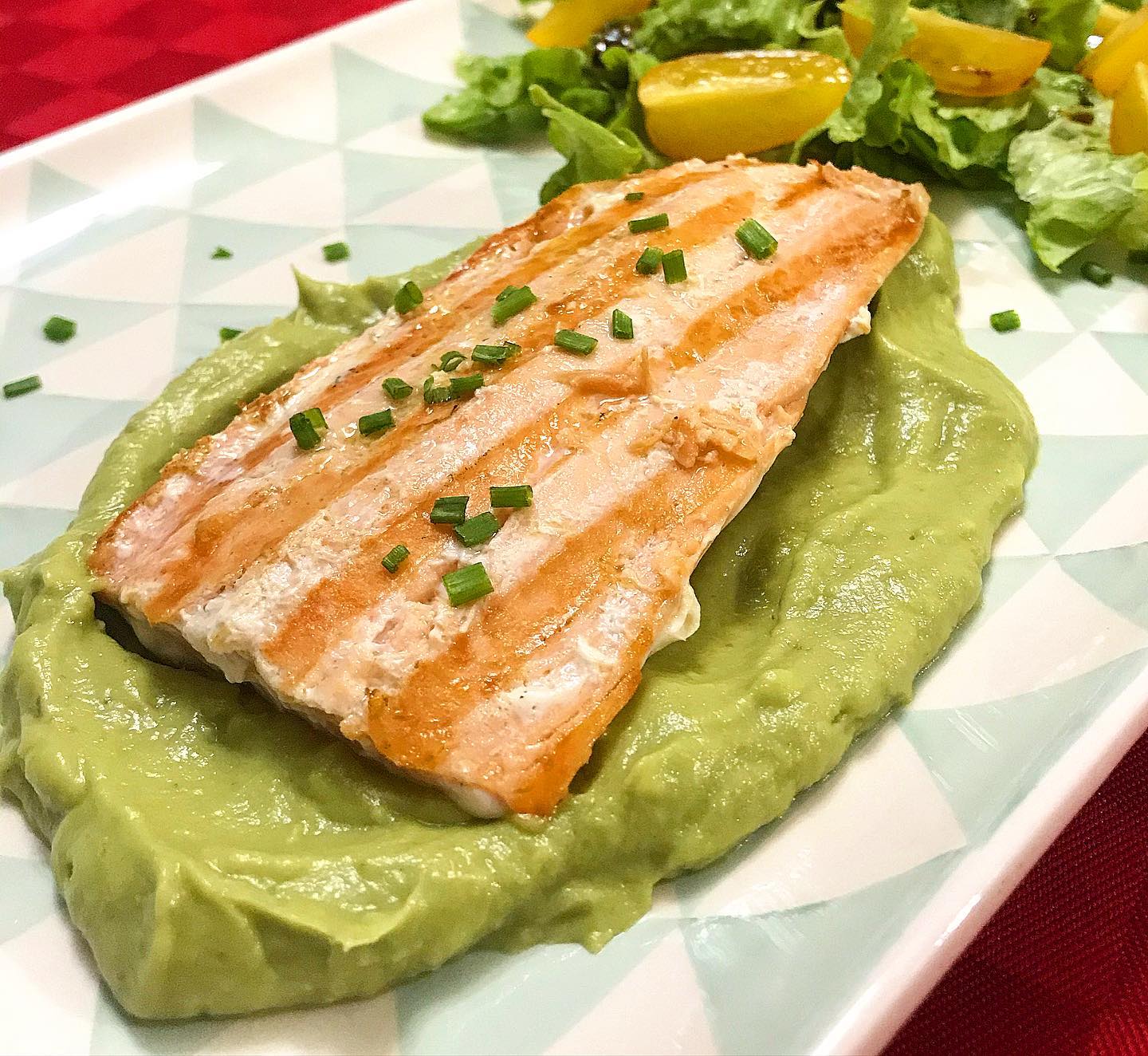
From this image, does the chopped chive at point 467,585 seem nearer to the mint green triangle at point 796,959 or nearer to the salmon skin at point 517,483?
the salmon skin at point 517,483

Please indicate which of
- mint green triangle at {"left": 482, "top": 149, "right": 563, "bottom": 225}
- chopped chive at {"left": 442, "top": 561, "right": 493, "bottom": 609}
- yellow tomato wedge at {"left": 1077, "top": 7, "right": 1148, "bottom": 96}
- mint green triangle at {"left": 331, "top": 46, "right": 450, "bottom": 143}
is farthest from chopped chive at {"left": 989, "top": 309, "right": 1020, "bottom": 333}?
mint green triangle at {"left": 331, "top": 46, "right": 450, "bottom": 143}

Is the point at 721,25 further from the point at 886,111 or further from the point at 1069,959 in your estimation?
the point at 1069,959

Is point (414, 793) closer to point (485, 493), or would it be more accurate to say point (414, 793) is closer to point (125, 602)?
point (485, 493)

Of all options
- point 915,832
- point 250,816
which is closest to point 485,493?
point 250,816

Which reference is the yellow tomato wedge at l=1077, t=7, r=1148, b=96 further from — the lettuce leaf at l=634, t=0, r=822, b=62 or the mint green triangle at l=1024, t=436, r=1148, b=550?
the mint green triangle at l=1024, t=436, r=1148, b=550

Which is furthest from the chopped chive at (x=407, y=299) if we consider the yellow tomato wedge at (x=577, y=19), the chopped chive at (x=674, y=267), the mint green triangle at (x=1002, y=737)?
the yellow tomato wedge at (x=577, y=19)

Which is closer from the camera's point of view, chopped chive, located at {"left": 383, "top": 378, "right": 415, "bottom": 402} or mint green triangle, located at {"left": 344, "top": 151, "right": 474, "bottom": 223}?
chopped chive, located at {"left": 383, "top": 378, "right": 415, "bottom": 402}

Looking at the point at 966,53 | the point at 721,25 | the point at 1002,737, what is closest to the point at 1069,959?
the point at 1002,737
